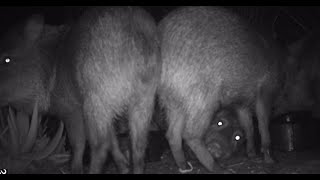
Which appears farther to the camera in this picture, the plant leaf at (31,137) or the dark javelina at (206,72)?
the plant leaf at (31,137)

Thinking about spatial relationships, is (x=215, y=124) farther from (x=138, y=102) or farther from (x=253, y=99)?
(x=138, y=102)

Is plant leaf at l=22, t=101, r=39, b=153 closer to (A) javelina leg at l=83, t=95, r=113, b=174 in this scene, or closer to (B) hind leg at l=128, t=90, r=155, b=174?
(A) javelina leg at l=83, t=95, r=113, b=174

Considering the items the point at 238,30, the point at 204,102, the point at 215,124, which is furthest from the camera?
the point at 215,124

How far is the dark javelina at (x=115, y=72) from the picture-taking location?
3.76 metres

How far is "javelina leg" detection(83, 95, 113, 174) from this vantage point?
3750mm

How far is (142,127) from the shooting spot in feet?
13.0

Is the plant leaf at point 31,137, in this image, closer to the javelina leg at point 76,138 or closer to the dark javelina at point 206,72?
the javelina leg at point 76,138

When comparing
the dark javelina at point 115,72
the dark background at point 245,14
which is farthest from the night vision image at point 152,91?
the dark background at point 245,14

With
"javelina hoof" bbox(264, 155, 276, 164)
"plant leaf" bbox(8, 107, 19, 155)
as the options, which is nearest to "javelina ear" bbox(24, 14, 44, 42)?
"plant leaf" bbox(8, 107, 19, 155)

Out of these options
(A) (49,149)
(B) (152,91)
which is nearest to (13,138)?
(A) (49,149)

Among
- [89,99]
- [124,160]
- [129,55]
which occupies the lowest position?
[124,160]

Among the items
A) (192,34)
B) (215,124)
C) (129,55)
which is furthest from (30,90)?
(215,124)

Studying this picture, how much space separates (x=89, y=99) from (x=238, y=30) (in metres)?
1.74

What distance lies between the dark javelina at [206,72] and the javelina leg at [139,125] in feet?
1.22
